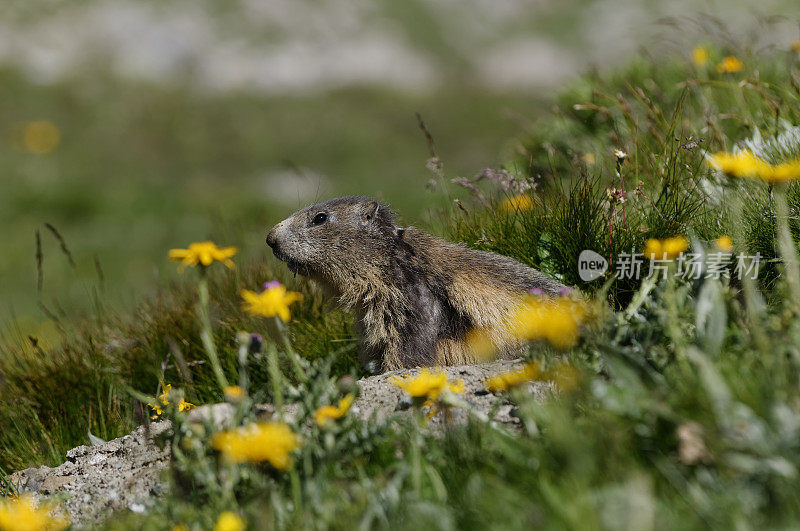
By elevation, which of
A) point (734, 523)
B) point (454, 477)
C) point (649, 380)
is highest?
point (649, 380)

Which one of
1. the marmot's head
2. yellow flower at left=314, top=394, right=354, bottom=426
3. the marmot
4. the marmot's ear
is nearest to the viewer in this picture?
yellow flower at left=314, top=394, right=354, bottom=426

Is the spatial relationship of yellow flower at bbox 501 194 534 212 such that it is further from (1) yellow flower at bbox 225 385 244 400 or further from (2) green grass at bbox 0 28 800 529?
(1) yellow flower at bbox 225 385 244 400

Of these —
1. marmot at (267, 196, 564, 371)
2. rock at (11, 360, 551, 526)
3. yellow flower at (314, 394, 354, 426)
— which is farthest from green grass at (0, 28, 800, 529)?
marmot at (267, 196, 564, 371)

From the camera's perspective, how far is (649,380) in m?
2.64

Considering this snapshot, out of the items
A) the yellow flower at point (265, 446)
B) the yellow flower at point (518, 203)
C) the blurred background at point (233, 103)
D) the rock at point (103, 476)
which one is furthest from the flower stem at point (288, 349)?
the blurred background at point (233, 103)

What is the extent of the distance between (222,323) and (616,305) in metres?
2.24

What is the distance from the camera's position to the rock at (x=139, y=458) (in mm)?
3166

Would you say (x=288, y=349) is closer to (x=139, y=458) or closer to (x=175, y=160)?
(x=139, y=458)

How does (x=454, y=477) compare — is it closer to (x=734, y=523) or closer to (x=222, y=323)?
(x=734, y=523)

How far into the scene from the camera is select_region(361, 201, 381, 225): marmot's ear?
4590 mm

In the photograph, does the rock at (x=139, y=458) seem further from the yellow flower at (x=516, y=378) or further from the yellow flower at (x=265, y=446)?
the yellow flower at (x=265, y=446)

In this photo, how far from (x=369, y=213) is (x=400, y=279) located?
0.51 meters

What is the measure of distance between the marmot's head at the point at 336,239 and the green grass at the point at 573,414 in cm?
48

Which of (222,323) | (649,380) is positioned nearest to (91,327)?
(222,323)
